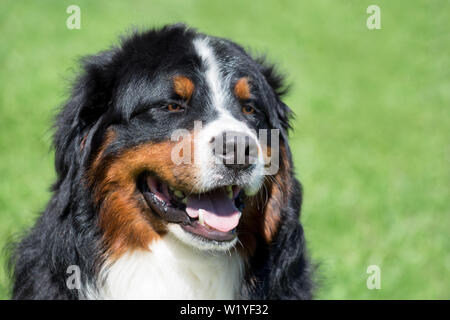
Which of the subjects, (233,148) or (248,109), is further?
(248,109)

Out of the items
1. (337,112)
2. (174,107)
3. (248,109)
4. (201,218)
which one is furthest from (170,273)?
(337,112)

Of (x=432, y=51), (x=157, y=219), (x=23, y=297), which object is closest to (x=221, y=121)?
(x=157, y=219)

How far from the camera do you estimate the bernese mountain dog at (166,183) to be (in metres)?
3.78

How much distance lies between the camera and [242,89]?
4.06 metres

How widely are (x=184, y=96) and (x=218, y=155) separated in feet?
1.70

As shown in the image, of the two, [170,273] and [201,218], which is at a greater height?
[201,218]

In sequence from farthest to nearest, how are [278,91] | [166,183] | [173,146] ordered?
[278,91]
[166,183]
[173,146]

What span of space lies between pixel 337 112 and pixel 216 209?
8.32 m

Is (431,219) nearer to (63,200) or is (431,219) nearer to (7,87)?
(63,200)

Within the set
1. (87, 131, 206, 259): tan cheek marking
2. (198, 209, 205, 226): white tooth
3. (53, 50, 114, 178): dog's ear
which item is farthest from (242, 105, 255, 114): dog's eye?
(53, 50, 114, 178): dog's ear

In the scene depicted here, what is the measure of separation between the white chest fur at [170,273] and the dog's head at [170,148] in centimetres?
11

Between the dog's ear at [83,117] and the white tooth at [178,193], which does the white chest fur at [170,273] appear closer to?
the white tooth at [178,193]

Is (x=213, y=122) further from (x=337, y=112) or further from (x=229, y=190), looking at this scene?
(x=337, y=112)

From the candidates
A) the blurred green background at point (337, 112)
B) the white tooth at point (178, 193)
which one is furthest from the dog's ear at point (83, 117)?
the white tooth at point (178, 193)
